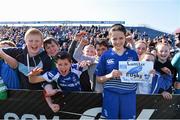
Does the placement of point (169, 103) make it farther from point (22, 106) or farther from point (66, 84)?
point (22, 106)

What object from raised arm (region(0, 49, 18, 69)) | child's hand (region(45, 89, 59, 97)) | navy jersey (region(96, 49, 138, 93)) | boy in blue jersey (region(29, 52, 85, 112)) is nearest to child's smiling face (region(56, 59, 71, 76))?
boy in blue jersey (region(29, 52, 85, 112))

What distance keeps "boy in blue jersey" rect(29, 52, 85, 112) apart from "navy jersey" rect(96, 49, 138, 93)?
390mm

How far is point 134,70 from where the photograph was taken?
4.86 m

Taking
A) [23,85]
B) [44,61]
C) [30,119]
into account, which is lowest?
[30,119]

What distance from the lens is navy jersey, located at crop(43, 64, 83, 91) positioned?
4980 mm

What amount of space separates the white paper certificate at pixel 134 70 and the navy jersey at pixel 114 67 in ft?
0.36

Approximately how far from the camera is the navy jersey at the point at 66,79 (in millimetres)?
4980

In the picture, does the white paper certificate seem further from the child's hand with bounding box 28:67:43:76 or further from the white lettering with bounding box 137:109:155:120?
the child's hand with bounding box 28:67:43:76

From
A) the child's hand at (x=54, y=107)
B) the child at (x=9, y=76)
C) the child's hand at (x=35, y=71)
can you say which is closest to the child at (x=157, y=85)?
the child's hand at (x=54, y=107)

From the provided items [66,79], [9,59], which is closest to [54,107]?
[66,79]

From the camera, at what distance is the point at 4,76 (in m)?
5.28

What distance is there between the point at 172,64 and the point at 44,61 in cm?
203

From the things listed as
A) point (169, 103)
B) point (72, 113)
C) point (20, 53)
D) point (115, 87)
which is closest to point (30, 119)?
point (72, 113)

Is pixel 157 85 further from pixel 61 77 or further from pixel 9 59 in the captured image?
pixel 9 59
